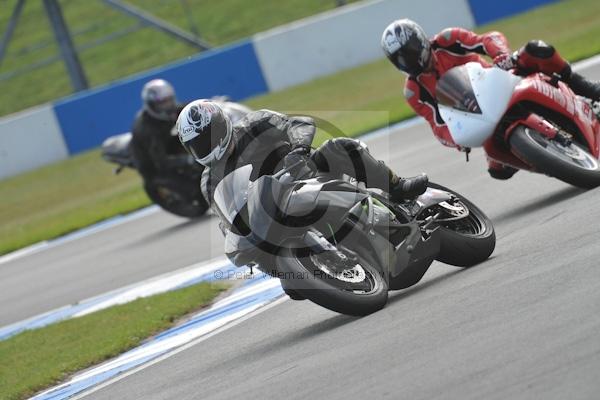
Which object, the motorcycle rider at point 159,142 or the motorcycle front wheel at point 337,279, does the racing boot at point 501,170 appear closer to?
the motorcycle front wheel at point 337,279

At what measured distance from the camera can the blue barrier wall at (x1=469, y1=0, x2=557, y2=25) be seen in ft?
73.7

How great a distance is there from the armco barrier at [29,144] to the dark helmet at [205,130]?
15.3 metres

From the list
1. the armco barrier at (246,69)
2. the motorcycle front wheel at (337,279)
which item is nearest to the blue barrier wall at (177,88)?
the armco barrier at (246,69)

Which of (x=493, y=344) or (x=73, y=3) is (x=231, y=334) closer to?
(x=493, y=344)

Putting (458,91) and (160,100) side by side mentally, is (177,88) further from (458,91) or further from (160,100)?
(458,91)

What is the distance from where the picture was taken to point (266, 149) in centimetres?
754

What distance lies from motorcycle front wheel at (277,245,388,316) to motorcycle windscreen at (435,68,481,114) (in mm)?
2165

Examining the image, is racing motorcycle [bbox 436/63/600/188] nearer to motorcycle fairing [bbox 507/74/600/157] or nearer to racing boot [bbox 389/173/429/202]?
motorcycle fairing [bbox 507/74/600/157]

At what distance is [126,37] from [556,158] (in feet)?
77.5

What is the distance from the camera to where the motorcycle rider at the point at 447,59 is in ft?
30.6

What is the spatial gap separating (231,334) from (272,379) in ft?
6.55

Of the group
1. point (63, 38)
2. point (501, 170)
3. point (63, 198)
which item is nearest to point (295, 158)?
point (501, 170)

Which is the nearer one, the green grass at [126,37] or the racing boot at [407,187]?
the racing boot at [407,187]


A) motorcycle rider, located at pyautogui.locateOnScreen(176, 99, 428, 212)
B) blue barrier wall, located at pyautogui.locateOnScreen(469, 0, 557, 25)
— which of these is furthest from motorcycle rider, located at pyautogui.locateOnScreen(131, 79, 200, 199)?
blue barrier wall, located at pyautogui.locateOnScreen(469, 0, 557, 25)
